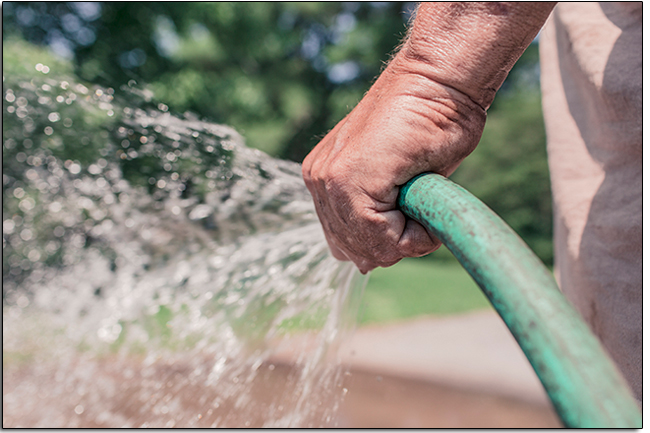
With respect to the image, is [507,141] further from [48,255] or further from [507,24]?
[507,24]

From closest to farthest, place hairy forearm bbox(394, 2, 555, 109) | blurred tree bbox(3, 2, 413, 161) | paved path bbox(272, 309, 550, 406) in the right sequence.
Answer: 1. hairy forearm bbox(394, 2, 555, 109)
2. paved path bbox(272, 309, 550, 406)
3. blurred tree bbox(3, 2, 413, 161)

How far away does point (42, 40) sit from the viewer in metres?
10.7

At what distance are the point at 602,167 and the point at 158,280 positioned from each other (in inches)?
145

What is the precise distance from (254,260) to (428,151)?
5.40ft

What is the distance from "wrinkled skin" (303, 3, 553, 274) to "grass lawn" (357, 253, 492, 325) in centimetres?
543

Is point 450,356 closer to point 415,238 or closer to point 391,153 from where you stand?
point 415,238

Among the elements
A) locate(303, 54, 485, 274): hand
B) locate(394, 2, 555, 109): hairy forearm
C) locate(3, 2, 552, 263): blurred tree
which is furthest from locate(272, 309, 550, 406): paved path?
locate(3, 2, 552, 263): blurred tree

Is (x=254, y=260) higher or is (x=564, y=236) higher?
(x=564, y=236)

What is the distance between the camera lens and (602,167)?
5.25 ft

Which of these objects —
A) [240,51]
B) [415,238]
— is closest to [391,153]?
[415,238]

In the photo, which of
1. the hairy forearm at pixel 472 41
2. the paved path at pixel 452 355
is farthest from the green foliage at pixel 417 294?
the hairy forearm at pixel 472 41

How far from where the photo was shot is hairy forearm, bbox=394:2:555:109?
0.97 m

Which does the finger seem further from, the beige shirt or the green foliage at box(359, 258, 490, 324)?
the green foliage at box(359, 258, 490, 324)

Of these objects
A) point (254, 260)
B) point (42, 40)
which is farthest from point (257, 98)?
point (254, 260)
